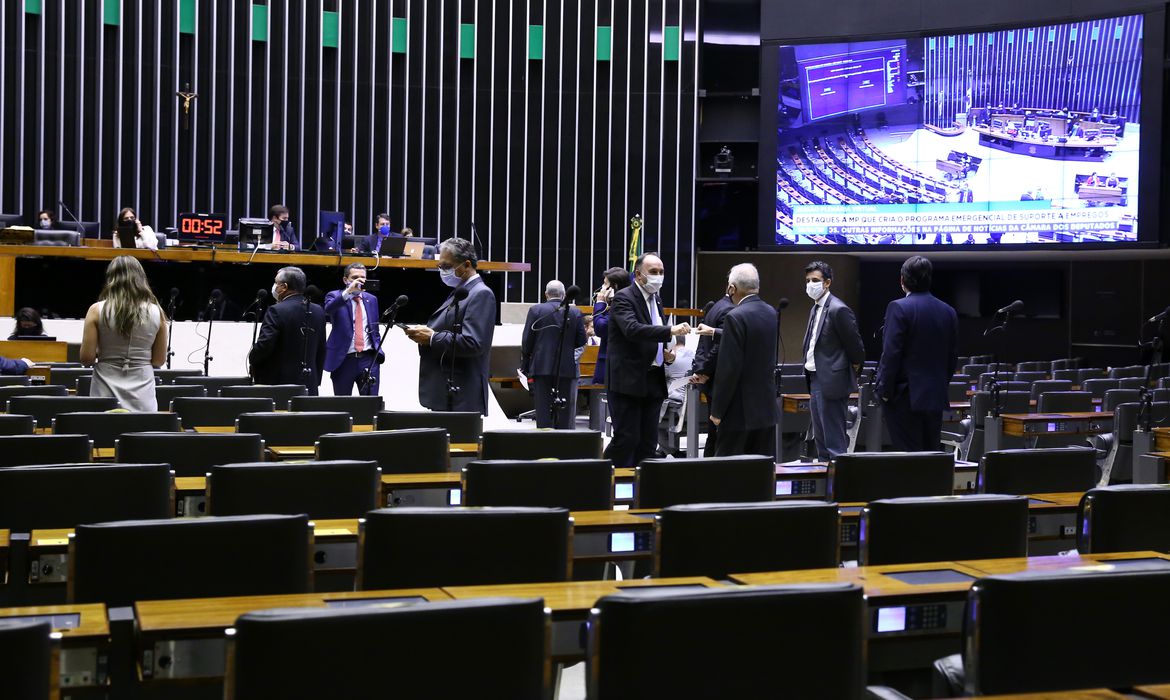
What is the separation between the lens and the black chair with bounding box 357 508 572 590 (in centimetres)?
264

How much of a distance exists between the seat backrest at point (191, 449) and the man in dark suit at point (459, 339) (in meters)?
2.03

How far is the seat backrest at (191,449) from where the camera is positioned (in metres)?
4.05

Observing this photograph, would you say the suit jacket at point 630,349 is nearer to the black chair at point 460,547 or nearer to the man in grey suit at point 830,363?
the man in grey suit at point 830,363

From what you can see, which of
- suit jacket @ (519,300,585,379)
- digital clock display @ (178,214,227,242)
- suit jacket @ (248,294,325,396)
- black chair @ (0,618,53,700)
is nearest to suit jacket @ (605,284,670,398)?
suit jacket @ (248,294,325,396)

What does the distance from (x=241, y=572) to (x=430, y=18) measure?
1583 cm

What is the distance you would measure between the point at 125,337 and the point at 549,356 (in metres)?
3.95

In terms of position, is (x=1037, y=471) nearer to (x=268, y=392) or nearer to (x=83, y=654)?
(x=83, y=654)

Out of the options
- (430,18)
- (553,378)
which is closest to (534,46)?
(430,18)

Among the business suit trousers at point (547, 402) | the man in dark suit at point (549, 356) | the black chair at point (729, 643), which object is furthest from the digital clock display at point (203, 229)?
the black chair at point (729, 643)

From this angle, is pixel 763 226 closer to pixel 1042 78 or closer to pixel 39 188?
pixel 1042 78

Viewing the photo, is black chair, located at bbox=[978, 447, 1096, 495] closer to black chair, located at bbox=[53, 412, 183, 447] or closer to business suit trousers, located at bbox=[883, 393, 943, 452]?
business suit trousers, located at bbox=[883, 393, 943, 452]

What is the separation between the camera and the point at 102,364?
5516mm

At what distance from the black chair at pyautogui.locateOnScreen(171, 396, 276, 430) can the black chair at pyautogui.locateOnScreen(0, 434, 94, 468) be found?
58.0 inches

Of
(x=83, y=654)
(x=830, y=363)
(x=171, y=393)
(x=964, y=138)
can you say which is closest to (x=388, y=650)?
(x=83, y=654)
